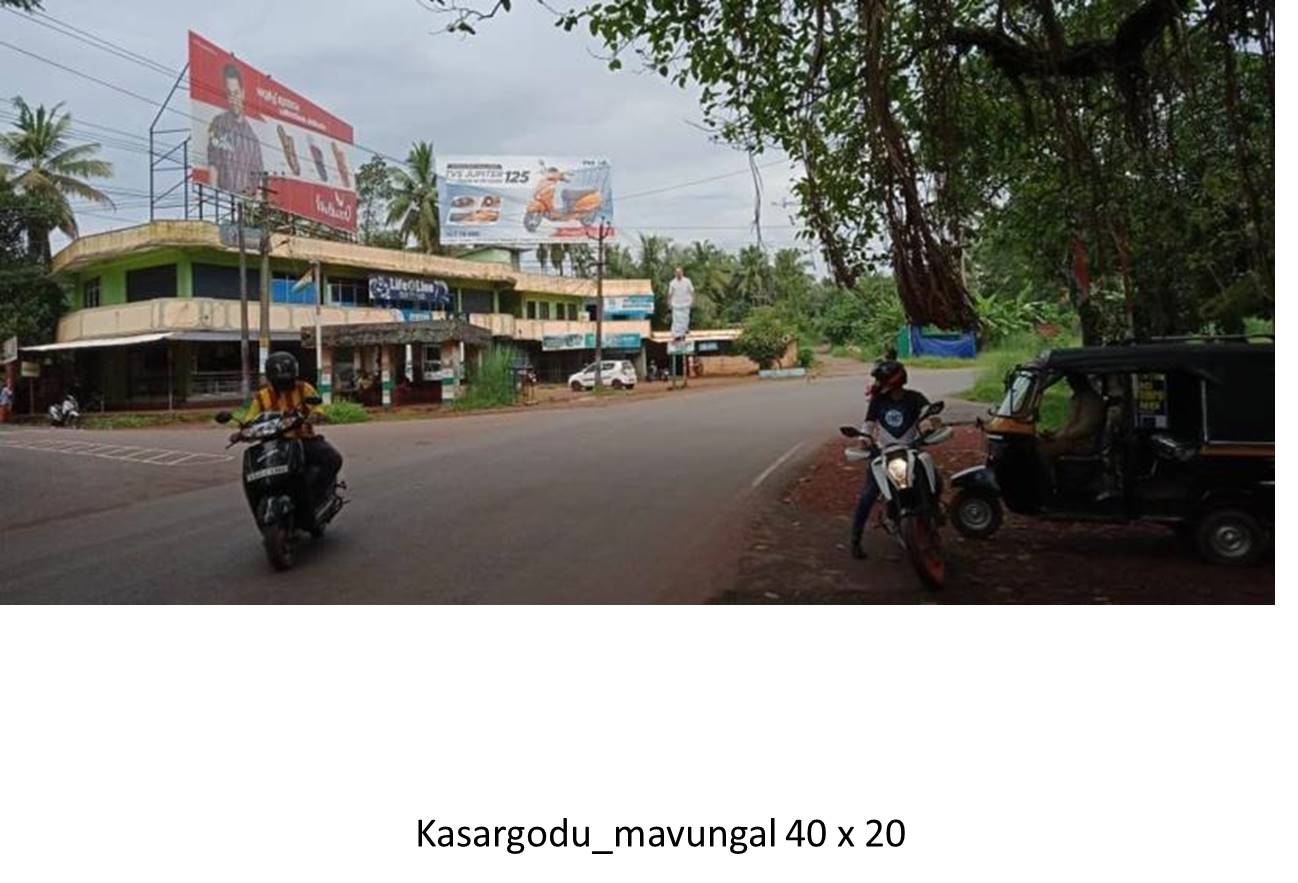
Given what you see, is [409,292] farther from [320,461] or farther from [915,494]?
[915,494]

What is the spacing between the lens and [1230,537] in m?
3.11

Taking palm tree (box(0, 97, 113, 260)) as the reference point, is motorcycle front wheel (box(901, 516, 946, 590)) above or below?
below

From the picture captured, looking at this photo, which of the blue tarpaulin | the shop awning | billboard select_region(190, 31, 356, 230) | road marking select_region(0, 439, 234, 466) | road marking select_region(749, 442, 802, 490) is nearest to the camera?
billboard select_region(190, 31, 356, 230)

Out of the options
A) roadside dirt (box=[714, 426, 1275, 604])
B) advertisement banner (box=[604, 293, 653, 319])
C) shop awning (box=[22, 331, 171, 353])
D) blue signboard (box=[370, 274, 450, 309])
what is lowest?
roadside dirt (box=[714, 426, 1275, 604])

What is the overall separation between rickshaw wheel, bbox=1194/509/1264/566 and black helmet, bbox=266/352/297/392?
330 cm

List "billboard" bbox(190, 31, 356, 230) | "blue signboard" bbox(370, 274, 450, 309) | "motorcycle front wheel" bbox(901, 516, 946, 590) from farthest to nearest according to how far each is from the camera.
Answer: "blue signboard" bbox(370, 274, 450, 309)
"motorcycle front wheel" bbox(901, 516, 946, 590)
"billboard" bbox(190, 31, 356, 230)

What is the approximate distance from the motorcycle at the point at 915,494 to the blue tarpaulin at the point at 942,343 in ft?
1.36

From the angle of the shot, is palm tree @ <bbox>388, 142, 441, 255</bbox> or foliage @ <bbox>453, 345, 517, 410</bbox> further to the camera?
foliage @ <bbox>453, 345, 517, 410</bbox>

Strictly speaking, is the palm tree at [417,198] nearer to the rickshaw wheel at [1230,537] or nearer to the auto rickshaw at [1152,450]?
the auto rickshaw at [1152,450]

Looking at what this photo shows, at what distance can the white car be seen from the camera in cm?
1243

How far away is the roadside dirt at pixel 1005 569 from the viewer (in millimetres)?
2812

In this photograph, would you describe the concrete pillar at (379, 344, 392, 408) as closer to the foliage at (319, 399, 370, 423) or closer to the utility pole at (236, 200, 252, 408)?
the utility pole at (236, 200, 252, 408)

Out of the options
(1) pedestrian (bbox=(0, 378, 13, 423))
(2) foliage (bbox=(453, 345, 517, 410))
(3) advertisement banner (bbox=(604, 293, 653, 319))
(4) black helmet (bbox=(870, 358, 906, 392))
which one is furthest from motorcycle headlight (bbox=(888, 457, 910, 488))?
(2) foliage (bbox=(453, 345, 517, 410))

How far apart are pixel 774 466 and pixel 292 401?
11.3ft
